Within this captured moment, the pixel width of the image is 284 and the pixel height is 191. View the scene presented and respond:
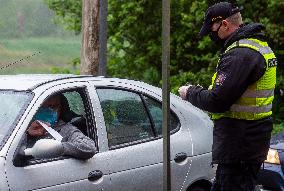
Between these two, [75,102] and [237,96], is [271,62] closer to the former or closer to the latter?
[237,96]

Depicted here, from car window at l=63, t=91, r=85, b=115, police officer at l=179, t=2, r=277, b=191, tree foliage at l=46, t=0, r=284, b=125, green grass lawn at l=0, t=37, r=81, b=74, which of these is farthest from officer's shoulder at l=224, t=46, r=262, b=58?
green grass lawn at l=0, t=37, r=81, b=74

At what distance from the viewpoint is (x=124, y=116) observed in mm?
5551

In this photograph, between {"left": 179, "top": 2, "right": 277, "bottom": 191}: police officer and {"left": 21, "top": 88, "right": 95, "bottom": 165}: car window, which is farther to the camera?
{"left": 21, "top": 88, "right": 95, "bottom": 165}: car window

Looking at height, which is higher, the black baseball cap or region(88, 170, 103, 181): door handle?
the black baseball cap

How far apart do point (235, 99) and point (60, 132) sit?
1429 mm

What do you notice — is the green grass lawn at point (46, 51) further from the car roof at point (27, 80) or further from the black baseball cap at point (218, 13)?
the black baseball cap at point (218, 13)

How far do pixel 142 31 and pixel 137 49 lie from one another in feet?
1.54

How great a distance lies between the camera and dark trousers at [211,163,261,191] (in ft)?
15.3

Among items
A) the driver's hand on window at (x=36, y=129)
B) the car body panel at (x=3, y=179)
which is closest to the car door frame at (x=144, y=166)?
the driver's hand on window at (x=36, y=129)

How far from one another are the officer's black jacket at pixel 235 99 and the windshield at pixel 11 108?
1155mm

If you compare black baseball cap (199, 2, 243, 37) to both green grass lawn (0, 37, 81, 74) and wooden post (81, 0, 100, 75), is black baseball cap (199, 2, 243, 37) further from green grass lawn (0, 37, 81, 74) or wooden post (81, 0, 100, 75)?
green grass lawn (0, 37, 81, 74)

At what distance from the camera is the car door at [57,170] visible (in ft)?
14.9

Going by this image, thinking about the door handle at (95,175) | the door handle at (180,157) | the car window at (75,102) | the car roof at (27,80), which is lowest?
the door handle at (180,157)

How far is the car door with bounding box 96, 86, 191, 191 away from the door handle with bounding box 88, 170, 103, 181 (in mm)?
125
